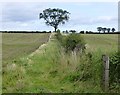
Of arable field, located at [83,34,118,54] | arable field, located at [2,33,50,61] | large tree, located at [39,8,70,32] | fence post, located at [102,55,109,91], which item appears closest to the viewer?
fence post, located at [102,55,109,91]

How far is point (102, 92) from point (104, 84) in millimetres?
563


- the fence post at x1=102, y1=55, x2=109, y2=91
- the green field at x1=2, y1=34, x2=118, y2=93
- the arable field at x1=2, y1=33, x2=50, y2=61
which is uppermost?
the fence post at x1=102, y1=55, x2=109, y2=91

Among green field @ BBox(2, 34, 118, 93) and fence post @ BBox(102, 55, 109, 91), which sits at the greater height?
fence post @ BBox(102, 55, 109, 91)

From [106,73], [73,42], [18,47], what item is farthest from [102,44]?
[106,73]

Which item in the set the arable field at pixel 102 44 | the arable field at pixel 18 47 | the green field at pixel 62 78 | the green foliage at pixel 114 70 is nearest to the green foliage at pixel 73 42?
the arable field at pixel 102 44

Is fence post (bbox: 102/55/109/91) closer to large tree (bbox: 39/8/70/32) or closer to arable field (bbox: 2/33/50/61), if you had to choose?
arable field (bbox: 2/33/50/61)

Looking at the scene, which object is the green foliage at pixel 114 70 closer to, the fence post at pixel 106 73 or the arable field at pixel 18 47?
the fence post at pixel 106 73

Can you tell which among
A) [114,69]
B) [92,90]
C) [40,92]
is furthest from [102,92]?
[40,92]

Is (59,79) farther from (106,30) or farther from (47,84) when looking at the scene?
(106,30)

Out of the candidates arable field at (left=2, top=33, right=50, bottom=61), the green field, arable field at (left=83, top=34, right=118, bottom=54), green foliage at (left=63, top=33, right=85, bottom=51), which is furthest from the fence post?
arable field at (left=2, top=33, right=50, bottom=61)

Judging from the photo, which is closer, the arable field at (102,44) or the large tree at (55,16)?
the arable field at (102,44)

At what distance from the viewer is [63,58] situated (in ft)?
53.7

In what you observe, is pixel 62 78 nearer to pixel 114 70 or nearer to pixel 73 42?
pixel 114 70

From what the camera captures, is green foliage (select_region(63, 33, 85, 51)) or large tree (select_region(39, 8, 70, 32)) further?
large tree (select_region(39, 8, 70, 32))
